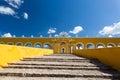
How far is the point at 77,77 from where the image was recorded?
17.1 ft

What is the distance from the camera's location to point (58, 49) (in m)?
30.9

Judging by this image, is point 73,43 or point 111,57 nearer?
point 111,57

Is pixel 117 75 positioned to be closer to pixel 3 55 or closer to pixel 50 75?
pixel 50 75

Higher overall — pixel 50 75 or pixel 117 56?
pixel 117 56

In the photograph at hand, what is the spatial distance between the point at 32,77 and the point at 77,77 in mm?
1258

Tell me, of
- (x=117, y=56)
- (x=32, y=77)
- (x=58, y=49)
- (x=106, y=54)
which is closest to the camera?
(x=32, y=77)

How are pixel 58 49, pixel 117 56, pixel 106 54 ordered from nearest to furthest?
pixel 117 56 → pixel 106 54 → pixel 58 49

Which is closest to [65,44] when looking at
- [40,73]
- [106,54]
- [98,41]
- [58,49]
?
[58,49]

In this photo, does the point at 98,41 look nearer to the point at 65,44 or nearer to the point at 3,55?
the point at 65,44

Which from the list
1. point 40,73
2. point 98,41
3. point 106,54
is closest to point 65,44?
point 98,41

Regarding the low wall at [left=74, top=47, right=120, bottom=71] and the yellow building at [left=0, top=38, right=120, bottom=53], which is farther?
the yellow building at [left=0, top=38, right=120, bottom=53]

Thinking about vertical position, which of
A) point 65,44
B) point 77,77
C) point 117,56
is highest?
point 65,44

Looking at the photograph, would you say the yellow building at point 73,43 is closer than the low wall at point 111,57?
No

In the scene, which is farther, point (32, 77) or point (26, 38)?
point (26, 38)
